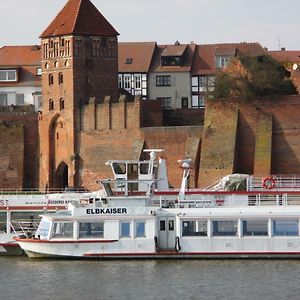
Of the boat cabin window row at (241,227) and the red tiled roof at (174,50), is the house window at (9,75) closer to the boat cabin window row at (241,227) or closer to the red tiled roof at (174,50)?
the red tiled roof at (174,50)

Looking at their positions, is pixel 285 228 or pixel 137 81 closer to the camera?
pixel 285 228

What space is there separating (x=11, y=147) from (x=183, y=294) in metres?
43.4

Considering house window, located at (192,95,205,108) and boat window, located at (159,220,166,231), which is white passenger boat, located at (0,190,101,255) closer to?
boat window, located at (159,220,166,231)

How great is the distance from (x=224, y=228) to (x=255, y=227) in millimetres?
1187

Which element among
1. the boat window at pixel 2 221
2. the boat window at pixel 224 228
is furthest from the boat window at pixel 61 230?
the boat window at pixel 224 228

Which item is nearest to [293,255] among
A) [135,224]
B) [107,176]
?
[135,224]

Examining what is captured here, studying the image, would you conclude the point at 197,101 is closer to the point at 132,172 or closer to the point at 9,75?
the point at 9,75

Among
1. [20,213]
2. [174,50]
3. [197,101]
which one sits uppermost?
[174,50]

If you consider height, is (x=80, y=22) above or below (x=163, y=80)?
above

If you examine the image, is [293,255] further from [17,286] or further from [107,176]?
[107,176]

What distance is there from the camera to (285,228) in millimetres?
54500

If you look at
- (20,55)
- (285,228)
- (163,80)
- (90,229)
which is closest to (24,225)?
(90,229)

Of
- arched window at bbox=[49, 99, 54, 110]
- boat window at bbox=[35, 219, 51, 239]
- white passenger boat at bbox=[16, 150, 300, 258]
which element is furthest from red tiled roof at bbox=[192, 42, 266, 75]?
boat window at bbox=[35, 219, 51, 239]

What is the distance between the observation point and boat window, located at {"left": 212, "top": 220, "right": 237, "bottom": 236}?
179 feet
